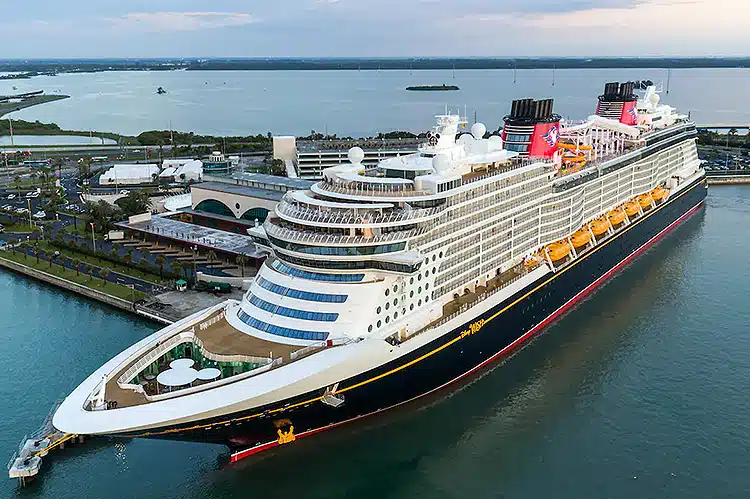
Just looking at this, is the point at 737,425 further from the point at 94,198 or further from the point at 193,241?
the point at 94,198

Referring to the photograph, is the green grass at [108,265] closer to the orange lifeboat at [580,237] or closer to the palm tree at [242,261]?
the palm tree at [242,261]

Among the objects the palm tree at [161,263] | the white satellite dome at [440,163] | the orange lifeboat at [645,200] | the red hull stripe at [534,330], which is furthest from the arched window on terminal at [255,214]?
the orange lifeboat at [645,200]

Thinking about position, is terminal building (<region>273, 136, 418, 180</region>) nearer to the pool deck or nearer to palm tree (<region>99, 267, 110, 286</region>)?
palm tree (<region>99, 267, 110, 286</region>)

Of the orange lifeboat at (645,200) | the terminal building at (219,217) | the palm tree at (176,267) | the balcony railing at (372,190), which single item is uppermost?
the balcony railing at (372,190)

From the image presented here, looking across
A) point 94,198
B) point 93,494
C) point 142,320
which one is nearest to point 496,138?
point 142,320

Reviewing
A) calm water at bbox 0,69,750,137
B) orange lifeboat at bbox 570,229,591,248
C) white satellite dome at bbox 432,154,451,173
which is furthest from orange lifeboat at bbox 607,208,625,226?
calm water at bbox 0,69,750,137

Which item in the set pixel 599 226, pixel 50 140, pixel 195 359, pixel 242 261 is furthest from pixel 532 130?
pixel 50 140
